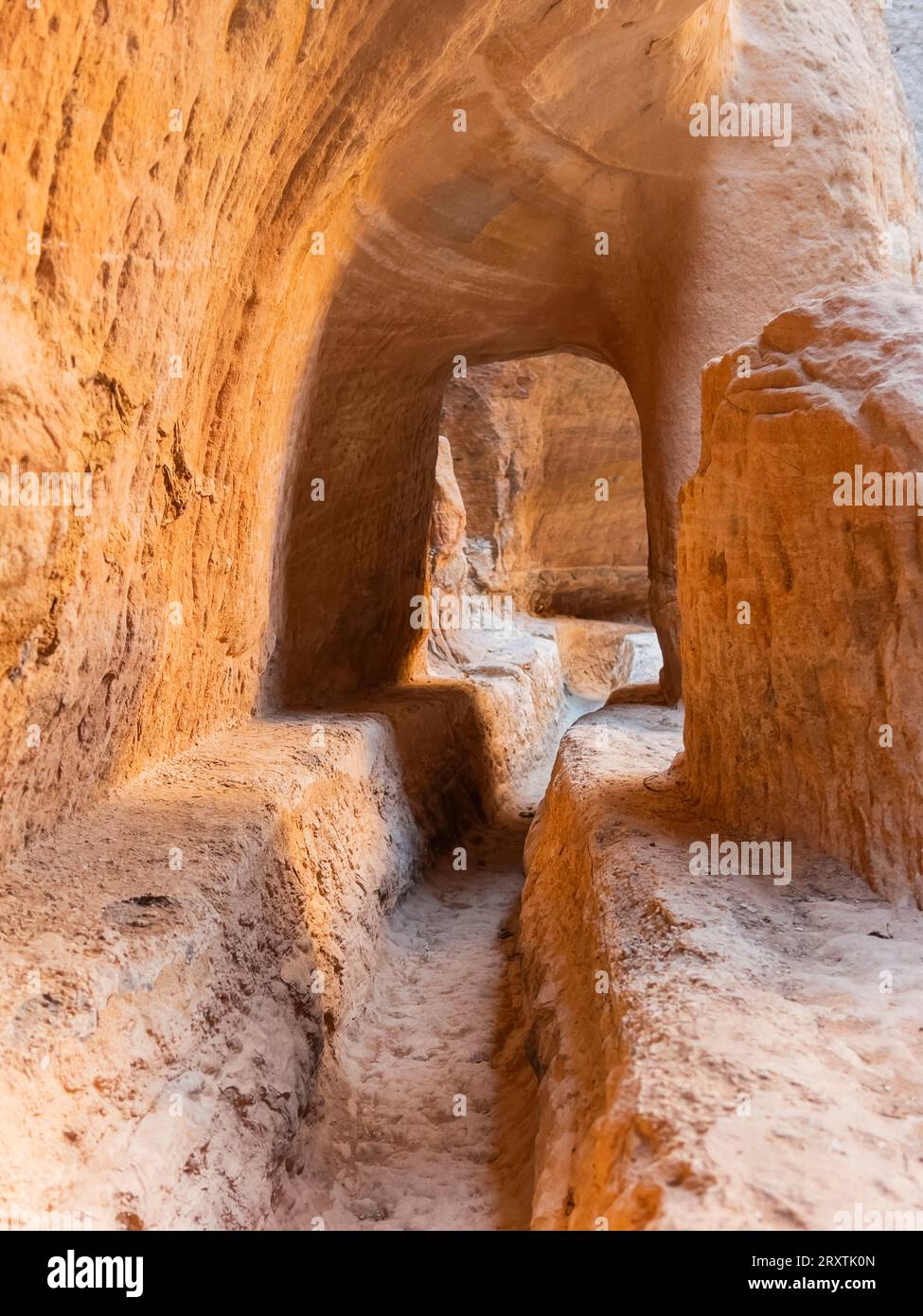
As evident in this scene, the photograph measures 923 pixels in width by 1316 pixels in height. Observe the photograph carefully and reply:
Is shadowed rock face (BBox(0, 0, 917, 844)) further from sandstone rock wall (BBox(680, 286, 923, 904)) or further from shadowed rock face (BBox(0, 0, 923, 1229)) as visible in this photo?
sandstone rock wall (BBox(680, 286, 923, 904))

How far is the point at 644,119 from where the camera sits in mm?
6230

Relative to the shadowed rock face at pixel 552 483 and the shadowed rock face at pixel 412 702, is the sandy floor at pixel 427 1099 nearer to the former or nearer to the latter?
the shadowed rock face at pixel 412 702

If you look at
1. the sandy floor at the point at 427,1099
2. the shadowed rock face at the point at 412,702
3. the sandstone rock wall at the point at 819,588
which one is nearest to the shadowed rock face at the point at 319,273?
the shadowed rock face at the point at 412,702

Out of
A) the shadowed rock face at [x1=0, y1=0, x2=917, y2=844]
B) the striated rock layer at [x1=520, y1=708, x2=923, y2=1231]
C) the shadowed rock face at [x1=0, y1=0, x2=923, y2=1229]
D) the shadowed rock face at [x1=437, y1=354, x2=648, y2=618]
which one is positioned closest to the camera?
the striated rock layer at [x1=520, y1=708, x2=923, y2=1231]

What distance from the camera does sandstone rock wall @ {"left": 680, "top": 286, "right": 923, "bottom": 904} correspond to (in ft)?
10.2

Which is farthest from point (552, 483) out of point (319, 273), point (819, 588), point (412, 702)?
point (819, 588)

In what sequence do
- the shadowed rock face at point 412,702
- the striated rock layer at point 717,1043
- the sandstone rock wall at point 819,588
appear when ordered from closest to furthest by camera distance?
the striated rock layer at point 717,1043, the shadowed rock face at point 412,702, the sandstone rock wall at point 819,588

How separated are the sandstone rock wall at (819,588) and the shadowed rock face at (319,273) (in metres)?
2.00

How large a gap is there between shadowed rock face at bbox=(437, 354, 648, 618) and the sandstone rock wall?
9635mm

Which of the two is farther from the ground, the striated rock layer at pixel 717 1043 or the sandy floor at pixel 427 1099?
the striated rock layer at pixel 717 1043

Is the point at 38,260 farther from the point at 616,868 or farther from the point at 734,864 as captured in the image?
the point at 734,864

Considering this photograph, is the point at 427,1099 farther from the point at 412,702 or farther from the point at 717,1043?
the point at 412,702

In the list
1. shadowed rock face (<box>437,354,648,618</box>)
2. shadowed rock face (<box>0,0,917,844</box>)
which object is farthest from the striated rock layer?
shadowed rock face (<box>437,354,648,618</box>)

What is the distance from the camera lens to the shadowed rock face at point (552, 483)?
44.5 feet
